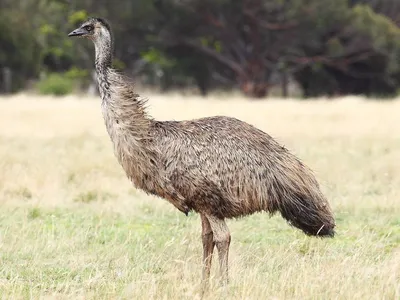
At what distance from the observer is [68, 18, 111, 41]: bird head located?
7188mm

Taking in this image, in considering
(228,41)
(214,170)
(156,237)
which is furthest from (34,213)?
(228,41)

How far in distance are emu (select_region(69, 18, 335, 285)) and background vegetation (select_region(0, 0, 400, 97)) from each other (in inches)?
1358

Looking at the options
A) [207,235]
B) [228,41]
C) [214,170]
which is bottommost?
[207,235]

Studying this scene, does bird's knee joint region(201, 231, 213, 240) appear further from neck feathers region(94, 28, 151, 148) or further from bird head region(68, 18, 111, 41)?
bird head region(68, 18, 111, 41)

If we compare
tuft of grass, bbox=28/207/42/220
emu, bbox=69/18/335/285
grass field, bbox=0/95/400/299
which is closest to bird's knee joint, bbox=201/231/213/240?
emu, bbox=69/18/335/285

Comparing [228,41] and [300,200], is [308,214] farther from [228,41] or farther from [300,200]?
[228,41]

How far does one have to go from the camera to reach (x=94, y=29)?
725cm

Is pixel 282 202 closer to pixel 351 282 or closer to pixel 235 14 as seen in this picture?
pixel 351 282

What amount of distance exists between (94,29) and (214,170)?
5.70 feet

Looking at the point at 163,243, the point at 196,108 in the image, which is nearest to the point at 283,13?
the point at 196,108

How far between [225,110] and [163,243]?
18587mm

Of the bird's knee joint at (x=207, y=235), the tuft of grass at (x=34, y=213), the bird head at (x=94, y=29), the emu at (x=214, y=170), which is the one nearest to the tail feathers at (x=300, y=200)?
the emu at (x=214, y=170)

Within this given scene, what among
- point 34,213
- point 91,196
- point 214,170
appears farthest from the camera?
point 91,196

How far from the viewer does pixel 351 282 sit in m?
6.22
